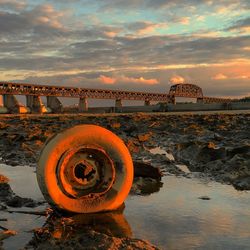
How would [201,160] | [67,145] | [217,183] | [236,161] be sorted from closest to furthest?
[67,145]
[217,183]
[236,161]
[201,160]

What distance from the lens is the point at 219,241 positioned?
17.0ft

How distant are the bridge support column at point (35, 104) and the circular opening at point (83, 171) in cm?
8551

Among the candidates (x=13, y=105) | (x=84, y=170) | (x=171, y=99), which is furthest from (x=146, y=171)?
(x=171, y=99)

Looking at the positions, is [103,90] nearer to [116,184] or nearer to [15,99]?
[15,99]

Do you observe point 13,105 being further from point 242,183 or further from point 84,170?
point 84,170

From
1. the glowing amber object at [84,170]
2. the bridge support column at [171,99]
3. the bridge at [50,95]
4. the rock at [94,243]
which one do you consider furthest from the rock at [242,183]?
the bridge support column at [171,99]

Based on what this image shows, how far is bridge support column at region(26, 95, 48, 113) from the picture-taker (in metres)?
91.6

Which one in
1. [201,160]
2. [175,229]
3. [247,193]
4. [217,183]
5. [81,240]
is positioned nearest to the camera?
[81,240]

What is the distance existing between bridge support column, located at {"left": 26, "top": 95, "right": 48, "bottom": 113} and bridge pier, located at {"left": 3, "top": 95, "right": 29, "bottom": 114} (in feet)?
7.04

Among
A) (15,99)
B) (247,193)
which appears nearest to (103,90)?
(15,99)

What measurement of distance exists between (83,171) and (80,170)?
0.05 metres

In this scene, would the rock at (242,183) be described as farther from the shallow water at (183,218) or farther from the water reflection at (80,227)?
the water reflection at (80,227)

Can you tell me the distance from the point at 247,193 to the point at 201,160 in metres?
3.70

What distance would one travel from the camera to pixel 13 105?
8812 centimetres
